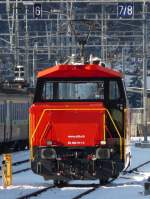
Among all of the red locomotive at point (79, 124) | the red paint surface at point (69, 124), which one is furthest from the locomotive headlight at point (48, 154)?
the red paint surface at point (69, 124)

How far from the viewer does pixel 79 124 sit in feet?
68.1

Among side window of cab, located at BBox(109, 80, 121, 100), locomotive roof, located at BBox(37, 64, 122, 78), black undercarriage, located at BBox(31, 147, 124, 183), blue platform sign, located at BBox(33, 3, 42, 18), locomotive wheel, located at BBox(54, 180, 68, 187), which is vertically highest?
blue platform sign, located at BBox(33, 3, 42, 18)

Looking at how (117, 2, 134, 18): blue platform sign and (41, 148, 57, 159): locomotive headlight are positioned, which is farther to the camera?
(117, 2, 134, 18): blue platform sign

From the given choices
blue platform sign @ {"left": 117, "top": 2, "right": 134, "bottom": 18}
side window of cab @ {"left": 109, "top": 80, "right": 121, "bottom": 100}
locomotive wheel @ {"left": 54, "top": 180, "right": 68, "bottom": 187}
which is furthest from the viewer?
blue platform sign @ {"left": 117, "top": 2, "right": 134, "bottom": 18}

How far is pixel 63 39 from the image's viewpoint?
62.5 m

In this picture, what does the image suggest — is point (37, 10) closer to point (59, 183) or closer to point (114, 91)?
point (59, 183)

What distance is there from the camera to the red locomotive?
2027cm

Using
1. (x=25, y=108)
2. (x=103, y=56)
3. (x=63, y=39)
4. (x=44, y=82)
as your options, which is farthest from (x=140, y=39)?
(x=44, y=82)

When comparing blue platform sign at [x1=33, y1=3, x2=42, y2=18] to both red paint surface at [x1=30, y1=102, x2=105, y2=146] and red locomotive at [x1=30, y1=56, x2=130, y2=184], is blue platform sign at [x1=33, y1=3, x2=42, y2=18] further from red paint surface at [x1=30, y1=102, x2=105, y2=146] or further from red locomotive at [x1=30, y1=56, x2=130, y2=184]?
red paint surface at [x1=30, y1=102, x2=105, y2=146]

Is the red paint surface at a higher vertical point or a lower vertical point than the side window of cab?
lower

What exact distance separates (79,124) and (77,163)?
105 centimetres

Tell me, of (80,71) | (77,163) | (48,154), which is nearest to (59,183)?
(77,163)

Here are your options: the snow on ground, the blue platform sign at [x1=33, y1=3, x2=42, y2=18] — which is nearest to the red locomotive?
the snow on ground

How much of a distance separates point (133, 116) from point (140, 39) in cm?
979
